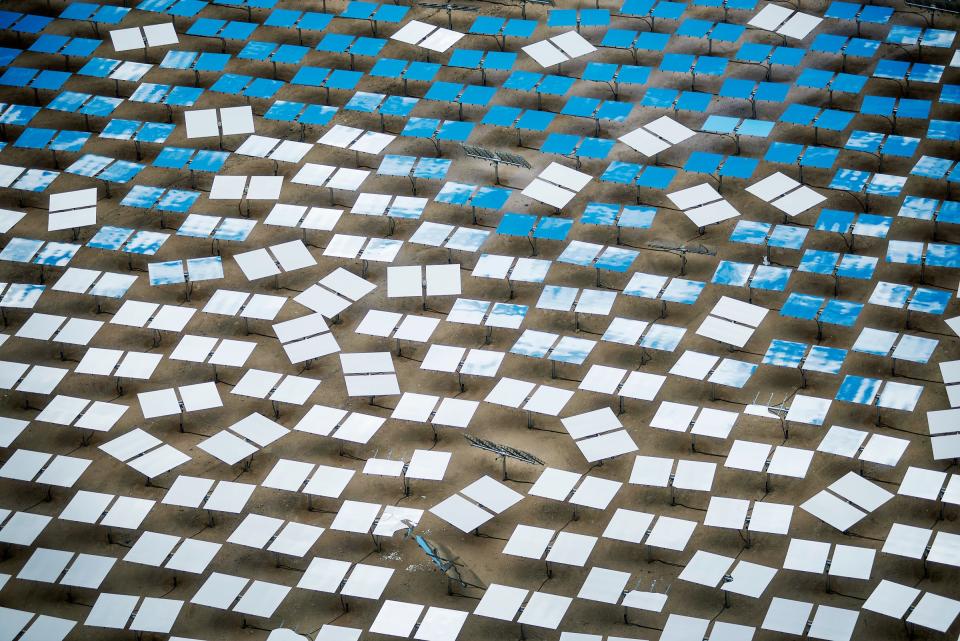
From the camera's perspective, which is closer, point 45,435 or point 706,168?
point 45,435

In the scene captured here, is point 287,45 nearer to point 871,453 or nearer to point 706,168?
point 706,168

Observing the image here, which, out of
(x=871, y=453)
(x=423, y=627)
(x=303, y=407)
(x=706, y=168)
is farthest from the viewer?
(x=706, y=168)

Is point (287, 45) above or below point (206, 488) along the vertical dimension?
above

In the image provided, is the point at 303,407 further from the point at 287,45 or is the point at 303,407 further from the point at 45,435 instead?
the point at 287,45

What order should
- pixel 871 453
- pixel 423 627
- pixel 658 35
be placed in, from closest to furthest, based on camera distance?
pixel 423 627
pixel 871 453
pixel 658 35

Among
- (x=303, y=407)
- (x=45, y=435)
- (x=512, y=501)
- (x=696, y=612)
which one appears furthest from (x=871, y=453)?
(x=45, y=435)

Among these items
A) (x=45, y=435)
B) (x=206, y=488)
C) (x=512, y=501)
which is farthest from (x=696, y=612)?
(x=45, y=435)
